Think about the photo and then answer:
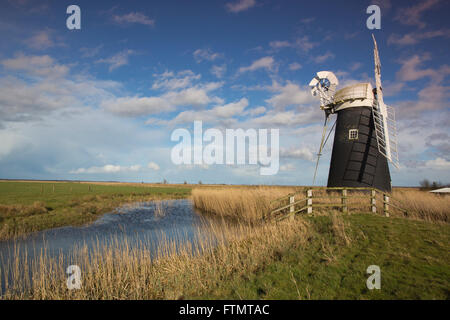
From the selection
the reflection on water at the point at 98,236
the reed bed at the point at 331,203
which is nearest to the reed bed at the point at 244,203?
the reed bed at the point at 331,203

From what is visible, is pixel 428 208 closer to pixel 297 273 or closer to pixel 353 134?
pixel 353 134

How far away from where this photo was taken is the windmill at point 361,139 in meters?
15.7

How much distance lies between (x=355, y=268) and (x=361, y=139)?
42.2 feet

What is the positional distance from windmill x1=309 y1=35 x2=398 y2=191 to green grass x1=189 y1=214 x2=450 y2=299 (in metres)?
7.75

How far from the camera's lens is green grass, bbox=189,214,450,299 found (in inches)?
185

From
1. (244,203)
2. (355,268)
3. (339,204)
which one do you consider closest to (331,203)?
(339,204)

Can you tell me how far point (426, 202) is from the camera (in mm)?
12398

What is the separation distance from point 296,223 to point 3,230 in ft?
48.4

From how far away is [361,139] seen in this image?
16125 mm

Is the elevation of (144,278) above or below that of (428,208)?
below

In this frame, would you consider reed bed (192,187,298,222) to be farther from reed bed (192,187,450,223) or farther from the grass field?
the grass field

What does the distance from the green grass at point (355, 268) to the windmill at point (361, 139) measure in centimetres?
775

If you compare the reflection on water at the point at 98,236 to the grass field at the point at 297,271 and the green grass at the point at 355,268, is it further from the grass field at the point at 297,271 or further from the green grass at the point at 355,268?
the green grass at the point at 355,268
